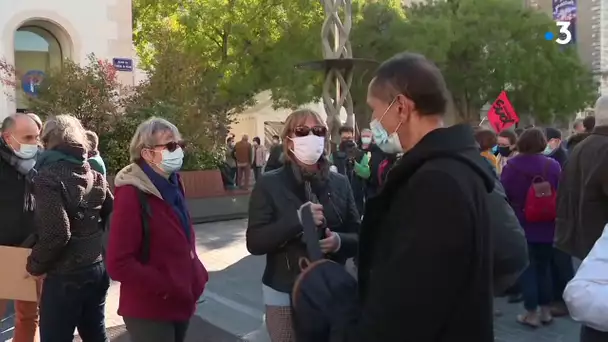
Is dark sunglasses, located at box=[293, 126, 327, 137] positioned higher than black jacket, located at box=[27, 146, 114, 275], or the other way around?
dark sunglasses, located at box=[293, 126, 327, 137]

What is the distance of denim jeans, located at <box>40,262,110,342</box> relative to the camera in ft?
12.0

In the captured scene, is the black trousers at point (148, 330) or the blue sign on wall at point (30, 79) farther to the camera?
the blue sign on wall at point (30, 79)

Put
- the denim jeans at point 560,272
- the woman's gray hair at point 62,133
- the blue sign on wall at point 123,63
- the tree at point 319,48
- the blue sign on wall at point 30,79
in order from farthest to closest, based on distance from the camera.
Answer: the tree at point 319,48 < the blue sign on wall at point 123,63 < the blue sign on wall at point 30,79 < the denim jeans at point 560,272 < the woman's gray hair at point 62,133

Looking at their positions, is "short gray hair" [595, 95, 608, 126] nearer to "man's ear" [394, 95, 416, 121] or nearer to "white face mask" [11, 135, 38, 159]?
A: "man's ear" [394, 95, 416, 121]

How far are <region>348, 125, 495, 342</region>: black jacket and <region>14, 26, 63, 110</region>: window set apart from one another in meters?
17.6

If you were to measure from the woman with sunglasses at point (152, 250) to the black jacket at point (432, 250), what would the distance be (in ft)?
5.65

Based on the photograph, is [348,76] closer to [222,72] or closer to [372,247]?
[372,247]

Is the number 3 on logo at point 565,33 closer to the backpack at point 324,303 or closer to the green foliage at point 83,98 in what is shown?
the green foliage at point 83,98

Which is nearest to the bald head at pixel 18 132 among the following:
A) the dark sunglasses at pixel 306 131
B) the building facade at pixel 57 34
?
the dark sunglasses at pixel 306 131

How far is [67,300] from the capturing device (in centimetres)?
369

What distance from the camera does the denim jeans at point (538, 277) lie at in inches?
229

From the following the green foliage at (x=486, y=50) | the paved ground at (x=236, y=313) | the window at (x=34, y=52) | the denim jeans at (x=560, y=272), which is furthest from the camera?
the green foliage at (x=486, y=50)

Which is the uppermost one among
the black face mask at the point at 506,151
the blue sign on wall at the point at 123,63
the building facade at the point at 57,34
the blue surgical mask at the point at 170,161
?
the building facade at the point at 57,34

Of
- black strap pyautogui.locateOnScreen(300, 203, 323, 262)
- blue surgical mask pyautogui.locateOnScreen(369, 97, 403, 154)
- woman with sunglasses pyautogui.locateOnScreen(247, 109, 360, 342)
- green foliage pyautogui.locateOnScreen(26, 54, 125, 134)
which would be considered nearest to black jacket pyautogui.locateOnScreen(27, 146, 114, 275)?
woman with sunglasses pyautogui.locateOnScreen(247, 109, 360, 342)
